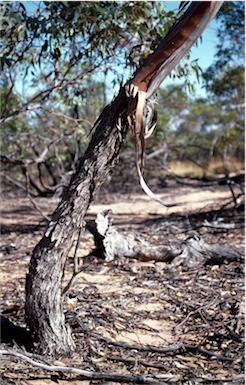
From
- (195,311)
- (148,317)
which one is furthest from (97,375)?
(195,311)

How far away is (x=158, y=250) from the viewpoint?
4883 mm

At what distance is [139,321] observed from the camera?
326 cm

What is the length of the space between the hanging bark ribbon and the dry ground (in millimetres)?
963

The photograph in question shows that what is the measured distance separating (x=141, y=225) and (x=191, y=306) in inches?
148

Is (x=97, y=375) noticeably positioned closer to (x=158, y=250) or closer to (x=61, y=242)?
(x=61, y=242)

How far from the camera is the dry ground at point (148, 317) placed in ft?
7.98

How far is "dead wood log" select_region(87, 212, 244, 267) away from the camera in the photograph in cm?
471

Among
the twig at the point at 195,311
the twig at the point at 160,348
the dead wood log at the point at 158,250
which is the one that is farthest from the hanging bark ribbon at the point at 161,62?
the dead wood log at the point at 158,250

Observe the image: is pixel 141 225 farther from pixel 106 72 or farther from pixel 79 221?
pixel 79 221

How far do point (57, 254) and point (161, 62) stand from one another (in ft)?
3.74

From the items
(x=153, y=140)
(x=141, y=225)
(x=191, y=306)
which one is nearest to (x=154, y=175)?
(x=153, y=140)

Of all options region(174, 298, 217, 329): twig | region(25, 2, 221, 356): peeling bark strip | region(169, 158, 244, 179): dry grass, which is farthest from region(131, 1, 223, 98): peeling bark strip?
region(169, 158, 244, 179): dry grass

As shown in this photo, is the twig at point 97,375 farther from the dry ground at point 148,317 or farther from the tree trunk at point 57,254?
the tree trunk at point 57,254

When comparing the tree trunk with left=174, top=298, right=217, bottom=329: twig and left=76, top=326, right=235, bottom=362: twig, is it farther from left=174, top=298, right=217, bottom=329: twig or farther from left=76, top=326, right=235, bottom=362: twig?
left=174, top=298, right=217, bottom=329: twig
